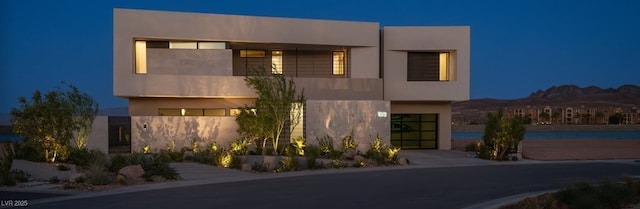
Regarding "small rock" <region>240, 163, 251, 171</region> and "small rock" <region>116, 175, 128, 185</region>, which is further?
"small rock" <region>240, 163, 251, 171</region>

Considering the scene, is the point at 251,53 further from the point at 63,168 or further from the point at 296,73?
the point at 63,168

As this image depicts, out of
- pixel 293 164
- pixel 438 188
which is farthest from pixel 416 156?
pixel 438 188

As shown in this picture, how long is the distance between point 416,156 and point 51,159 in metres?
16.4

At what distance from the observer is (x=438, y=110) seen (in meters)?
33.1

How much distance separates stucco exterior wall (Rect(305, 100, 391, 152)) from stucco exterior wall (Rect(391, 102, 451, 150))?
14.8 ft

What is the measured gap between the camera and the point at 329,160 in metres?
22.7

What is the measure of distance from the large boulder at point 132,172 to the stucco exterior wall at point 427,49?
54.6ft

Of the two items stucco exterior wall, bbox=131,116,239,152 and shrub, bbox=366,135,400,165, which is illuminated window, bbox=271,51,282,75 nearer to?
stucco exterior wall, bbox=131,116,239,152

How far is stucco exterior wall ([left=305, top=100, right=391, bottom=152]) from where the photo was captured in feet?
90.2

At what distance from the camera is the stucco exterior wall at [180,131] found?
26.2 meters

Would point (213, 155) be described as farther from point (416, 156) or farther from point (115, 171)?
point (416, 156)

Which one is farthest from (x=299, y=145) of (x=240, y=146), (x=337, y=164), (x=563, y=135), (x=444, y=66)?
(x=563, y=135)

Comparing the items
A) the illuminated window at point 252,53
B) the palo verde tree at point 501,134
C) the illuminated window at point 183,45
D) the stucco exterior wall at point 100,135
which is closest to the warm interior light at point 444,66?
the palo verde tree at point 501,134

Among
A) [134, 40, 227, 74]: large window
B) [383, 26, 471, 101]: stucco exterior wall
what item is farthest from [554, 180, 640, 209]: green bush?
[134, 40, 227, 74]: large window
